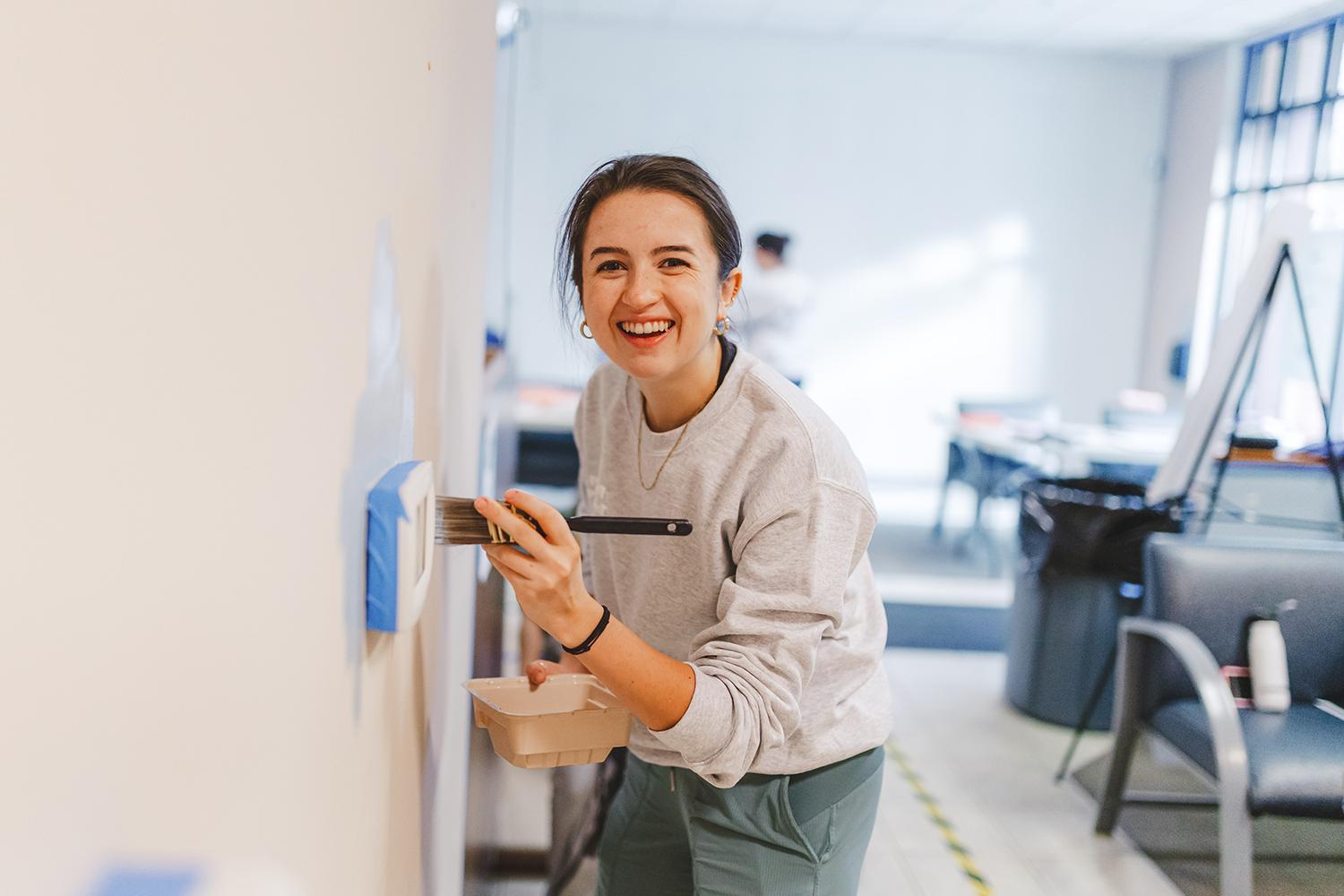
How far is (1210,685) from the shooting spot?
8.16 feet

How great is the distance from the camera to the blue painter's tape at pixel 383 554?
0.71m

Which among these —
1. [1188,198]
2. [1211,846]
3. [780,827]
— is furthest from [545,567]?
[1188,198]

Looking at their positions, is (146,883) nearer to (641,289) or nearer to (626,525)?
(626,525)

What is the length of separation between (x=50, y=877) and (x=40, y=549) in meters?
0.09

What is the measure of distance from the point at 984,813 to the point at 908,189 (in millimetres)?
6072

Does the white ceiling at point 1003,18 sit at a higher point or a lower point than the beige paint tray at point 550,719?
higher

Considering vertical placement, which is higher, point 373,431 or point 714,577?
point 373,431

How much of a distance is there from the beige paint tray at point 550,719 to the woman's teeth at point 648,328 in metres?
0.41

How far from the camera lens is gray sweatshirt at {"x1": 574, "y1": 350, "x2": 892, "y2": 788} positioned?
106 centimetres

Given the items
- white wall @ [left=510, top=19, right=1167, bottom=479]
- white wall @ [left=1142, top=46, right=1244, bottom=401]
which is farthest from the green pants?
white wall @ [left=1142, top=46, right=1244, bottom=401]

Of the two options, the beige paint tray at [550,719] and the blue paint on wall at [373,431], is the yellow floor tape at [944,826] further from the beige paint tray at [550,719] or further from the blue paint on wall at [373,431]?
the blue paint on wall at [373,431]

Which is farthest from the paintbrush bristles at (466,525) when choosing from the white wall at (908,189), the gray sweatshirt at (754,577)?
the white wall at (908,189)

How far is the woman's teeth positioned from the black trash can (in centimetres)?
277

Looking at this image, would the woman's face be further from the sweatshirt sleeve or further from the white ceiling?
the white ceiling
